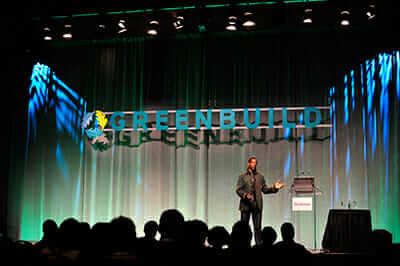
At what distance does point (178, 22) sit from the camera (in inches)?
354

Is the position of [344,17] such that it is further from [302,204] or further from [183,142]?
[183,142]

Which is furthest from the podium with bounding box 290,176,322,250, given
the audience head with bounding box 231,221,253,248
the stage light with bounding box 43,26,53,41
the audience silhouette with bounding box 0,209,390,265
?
the stage light with bounding box 43,26,53,41

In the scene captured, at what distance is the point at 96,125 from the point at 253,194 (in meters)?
4.06

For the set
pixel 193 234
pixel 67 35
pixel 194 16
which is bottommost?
pixel 193 234

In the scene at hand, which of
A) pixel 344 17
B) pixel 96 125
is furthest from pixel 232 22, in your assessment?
pixel 96 125

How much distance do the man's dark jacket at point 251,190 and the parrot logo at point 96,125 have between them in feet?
11.9

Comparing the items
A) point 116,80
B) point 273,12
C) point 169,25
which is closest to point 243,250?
point 273,12

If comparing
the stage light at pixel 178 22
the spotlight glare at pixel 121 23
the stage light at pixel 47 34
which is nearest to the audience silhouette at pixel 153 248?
the stage light at pixel 178 22

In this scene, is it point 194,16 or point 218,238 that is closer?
point 218,238

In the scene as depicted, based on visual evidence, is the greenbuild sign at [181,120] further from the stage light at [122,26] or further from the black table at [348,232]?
the black table at [348,232]

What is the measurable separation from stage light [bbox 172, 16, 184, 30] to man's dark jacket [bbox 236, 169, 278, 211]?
3.15 metres

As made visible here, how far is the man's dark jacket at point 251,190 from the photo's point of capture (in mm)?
7883

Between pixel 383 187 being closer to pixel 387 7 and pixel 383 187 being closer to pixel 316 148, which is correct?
pixel 316 148

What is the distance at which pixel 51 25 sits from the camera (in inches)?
356
